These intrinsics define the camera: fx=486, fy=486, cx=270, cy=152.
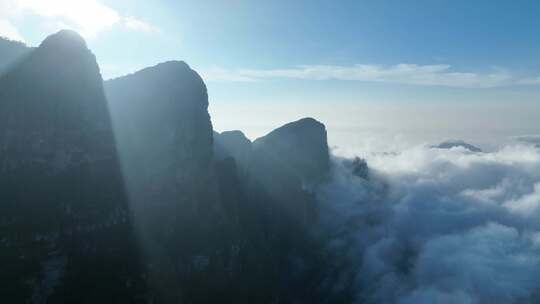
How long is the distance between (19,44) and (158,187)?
73.9 metres

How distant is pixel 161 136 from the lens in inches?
5984

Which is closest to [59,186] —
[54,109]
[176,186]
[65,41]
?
[54,109]

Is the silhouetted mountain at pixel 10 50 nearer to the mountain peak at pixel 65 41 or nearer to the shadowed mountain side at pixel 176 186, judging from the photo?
the shadowed mountain side at pixel 176 186

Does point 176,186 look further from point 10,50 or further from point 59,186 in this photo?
point 10,50

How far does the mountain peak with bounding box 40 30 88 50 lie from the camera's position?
124 meters

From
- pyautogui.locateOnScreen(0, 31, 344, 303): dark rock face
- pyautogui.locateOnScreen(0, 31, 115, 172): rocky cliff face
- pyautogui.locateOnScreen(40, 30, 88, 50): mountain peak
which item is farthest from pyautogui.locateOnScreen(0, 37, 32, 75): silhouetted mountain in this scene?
pyautogui.locateOnScreen(0, 31, 115, 172): rocky cliff face

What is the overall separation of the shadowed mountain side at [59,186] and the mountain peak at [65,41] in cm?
24

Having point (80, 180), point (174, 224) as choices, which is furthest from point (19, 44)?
point (174, 224)

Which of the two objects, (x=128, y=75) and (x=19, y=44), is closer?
(x=128, y=75)

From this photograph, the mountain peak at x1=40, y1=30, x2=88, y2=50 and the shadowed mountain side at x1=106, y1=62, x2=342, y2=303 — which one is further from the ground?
the mountain peak at x1=40, y1=30, x2=88, y2=50

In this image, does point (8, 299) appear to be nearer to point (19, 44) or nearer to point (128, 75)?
point (128, 75)

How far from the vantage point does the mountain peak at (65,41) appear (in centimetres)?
12419

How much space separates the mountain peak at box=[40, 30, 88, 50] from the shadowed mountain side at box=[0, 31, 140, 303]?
240 mm

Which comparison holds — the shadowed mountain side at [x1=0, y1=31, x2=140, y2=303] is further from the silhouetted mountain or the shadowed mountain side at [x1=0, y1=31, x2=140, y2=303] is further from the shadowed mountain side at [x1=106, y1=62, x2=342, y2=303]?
the silhouetted mountain
